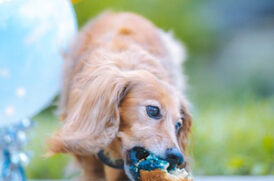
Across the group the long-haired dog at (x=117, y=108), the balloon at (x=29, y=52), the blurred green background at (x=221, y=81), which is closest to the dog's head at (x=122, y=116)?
the long-haired dog at (x=117, y=108)

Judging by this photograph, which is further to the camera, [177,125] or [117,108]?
[177,125]

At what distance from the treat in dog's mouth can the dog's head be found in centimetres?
5

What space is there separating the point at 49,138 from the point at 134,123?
20.6 inches

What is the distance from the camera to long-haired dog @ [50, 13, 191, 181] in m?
2.69

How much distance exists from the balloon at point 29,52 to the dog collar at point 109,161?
0.63 meters

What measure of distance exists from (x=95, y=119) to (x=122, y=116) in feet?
0.50

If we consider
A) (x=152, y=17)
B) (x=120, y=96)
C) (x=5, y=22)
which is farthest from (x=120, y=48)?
(x=152, y=17)

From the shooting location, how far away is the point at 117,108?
2.74 metres

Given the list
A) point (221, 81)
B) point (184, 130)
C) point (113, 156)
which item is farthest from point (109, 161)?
point (221, 81)

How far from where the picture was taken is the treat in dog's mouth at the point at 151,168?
251 centimetres

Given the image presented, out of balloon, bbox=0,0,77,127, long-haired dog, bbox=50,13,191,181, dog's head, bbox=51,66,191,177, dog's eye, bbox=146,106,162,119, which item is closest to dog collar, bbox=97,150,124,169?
long-haired dog, bbox=50,13,191,181

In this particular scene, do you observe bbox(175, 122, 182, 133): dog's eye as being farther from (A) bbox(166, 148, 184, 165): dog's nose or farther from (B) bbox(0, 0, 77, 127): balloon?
(B) bbox(0, 0, 77, 127): balloon

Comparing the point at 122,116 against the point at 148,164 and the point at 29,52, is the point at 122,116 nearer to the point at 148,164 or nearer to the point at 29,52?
the point at 148,164

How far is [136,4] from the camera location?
8234mm
